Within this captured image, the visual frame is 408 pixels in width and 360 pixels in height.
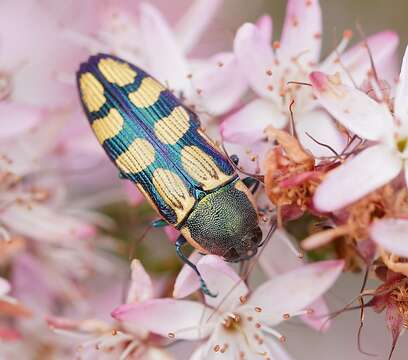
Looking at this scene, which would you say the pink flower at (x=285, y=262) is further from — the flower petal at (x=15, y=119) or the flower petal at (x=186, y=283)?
the flower petal at (x=15, y=119)

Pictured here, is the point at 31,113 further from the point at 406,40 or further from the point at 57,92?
the point at 406,40

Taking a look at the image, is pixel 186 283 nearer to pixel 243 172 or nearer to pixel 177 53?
pixel 243 172

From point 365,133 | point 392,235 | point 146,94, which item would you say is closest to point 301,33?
point 146,94

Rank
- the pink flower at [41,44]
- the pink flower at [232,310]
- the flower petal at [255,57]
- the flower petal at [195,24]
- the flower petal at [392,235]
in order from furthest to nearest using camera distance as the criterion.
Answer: the pink flower at [41,44] < the flower petal at [195,24] < the flower petal at [255,57] < the pink flower at [232,310] < the flower petal at [392,235]

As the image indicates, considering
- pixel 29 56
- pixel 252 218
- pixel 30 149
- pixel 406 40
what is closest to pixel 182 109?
pixel 252 218

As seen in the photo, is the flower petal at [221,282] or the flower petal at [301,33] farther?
the flower petal at [301,33]

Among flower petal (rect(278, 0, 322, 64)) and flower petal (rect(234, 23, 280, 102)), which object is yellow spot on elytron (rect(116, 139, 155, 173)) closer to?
flower petal (rect(234, 23, 280, 102))

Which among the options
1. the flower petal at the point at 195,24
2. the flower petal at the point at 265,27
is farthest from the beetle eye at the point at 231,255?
the flower petal at the point at 195,24

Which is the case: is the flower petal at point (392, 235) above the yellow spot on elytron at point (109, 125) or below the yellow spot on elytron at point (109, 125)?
below
